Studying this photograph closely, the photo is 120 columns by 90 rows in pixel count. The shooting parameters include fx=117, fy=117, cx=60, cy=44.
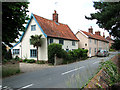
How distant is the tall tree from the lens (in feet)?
30.9

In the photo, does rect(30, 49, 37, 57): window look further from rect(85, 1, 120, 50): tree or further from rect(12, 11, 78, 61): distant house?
rect(85, 1, 120, 50): tree

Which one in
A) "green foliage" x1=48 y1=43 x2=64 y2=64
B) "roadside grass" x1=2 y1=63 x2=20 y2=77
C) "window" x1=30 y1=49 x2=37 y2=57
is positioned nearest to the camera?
"roadside grass" x1=2 y1=63 x2=20 y2=77

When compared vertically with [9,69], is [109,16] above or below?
above

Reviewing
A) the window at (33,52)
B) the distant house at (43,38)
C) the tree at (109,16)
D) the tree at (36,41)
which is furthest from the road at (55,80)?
the window at (33,52)

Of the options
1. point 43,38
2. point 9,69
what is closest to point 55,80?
point 9,69

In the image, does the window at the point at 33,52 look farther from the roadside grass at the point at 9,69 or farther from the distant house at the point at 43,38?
the roadside grass at the point at 9,69

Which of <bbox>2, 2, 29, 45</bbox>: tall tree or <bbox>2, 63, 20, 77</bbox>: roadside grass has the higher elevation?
<bbox>2, 2, 29, 45</bbox>: tall tree

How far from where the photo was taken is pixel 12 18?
10.4 metres

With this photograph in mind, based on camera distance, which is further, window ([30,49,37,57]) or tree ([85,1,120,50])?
window ([30,49,37,57])

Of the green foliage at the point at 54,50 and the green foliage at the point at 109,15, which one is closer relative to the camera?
the green foliage at the point at 109,15

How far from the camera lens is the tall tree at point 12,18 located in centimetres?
941

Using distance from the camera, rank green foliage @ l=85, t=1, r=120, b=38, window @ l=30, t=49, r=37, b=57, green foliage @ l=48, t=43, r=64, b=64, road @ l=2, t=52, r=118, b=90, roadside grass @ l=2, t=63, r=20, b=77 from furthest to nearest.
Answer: window @ l=30, t=49, r=37, b=57 < green foliage @ l=48, t=43, r=64, b=64 < roadside grass @ l=2, t=63, r=20, b=77 < green foliage @ l=85, t=1, r=120, b=38 < road @ l=2, t=52, r=118, b=90

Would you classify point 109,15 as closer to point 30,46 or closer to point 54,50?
point 54,50

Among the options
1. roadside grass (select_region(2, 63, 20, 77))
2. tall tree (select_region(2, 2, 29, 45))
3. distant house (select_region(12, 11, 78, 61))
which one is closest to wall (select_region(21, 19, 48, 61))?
distant house (select_region(12, 11, 78, 61))
